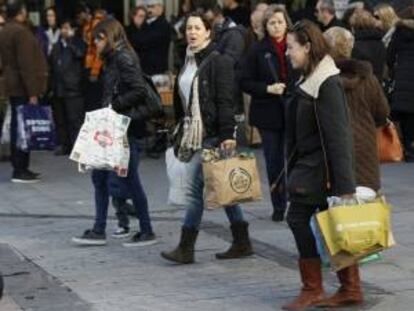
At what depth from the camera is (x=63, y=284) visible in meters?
7.50

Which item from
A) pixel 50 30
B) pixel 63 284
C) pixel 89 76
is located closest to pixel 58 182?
pixel 89 76

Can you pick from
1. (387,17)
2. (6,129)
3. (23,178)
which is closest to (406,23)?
(387,17)

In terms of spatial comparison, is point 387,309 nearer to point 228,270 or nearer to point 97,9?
point 228,270

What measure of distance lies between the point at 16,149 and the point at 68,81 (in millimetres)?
1963

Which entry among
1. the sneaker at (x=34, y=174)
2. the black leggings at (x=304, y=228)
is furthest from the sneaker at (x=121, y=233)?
the sneaker at (x=34, y=174)

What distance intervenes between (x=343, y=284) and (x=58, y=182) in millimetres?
6034

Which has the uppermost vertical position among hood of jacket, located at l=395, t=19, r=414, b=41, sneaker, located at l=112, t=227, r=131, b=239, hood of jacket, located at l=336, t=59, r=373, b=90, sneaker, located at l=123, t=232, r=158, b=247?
hood of jacket, located at l=336, t=59, r=373, b=90

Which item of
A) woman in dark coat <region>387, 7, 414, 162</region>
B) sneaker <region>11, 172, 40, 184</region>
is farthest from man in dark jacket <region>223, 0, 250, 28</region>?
sneaker <region>11, 172, 40, 184</region>

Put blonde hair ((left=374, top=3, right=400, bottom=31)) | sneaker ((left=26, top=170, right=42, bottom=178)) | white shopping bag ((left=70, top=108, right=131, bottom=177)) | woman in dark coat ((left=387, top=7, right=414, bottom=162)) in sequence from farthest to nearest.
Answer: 1. blonde hair ((left=374, top=3, right=400, bottom=31))
2. woman in dark coat ((left=387, top=7, right=414, bottom=162))
3. sneaker ((left=26, top=170, right=42, bottom=178))
4. white shopping bag ((left=70, top=108, right=131, bottom=177))

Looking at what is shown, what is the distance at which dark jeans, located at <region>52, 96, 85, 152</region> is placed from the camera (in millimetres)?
13961

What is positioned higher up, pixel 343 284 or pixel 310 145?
pixel 310 145

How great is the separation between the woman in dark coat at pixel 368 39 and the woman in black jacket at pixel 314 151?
13.6ft

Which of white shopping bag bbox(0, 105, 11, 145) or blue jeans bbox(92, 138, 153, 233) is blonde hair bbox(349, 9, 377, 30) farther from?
white shopping bag bbox(0, 105, 11, 145)

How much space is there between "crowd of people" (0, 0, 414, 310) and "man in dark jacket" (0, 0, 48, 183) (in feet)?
0.05
